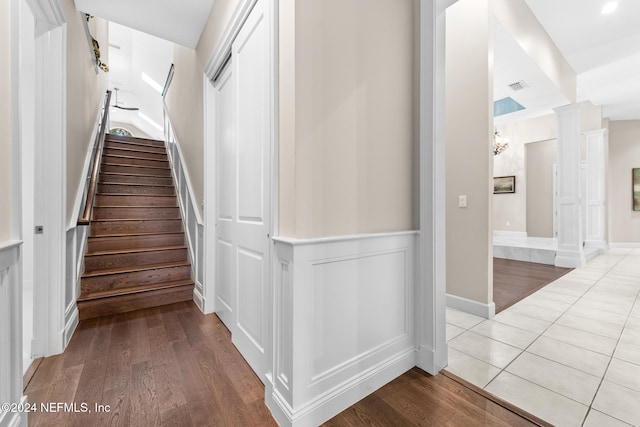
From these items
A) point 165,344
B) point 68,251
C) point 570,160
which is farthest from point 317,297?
point 570,160

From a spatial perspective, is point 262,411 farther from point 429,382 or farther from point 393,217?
point 393,217

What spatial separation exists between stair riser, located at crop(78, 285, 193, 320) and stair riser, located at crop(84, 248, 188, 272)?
1.62 feet

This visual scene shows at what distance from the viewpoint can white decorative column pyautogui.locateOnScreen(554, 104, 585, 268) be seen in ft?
14.8

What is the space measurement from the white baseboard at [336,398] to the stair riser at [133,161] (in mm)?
4695

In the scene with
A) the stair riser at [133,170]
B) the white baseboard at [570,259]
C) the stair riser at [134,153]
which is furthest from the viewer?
the stair riser at [134,153]

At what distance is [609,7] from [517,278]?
11.2ft

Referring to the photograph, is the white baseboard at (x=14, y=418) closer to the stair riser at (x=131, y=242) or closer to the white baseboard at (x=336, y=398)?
the white baseboard at (x=336, y=398)

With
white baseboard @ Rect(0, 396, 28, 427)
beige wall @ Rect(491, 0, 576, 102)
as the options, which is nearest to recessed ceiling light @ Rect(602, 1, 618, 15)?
beige wall @ Rect(491, 0, 576, 102)

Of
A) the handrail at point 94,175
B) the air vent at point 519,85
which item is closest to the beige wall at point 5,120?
the handrail at point 94,175

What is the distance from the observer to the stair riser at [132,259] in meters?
2.86

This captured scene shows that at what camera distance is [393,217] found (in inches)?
66.8

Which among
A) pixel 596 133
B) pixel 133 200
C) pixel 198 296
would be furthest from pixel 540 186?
pixel 133 200

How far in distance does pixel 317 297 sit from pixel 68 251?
2117mm

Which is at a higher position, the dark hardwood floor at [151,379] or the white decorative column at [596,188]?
the white decorative column at [596,188]
